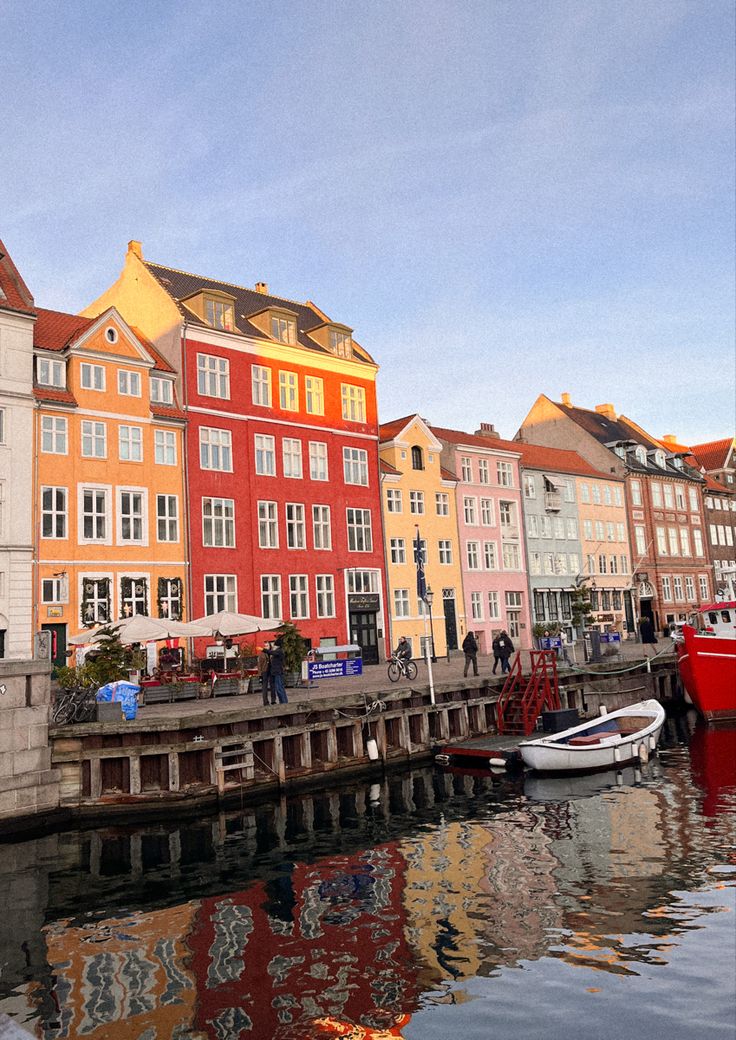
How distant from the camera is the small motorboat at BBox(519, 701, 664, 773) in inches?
973

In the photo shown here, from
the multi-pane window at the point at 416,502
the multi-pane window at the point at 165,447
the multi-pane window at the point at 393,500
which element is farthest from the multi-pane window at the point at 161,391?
the multi-pane window at the point at 416,502

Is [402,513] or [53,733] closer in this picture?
[53,733]

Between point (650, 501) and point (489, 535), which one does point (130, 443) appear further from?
point (650, 501)

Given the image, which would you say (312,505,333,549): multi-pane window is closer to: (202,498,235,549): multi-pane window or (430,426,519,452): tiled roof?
(202,498,235,549): multi-pane window

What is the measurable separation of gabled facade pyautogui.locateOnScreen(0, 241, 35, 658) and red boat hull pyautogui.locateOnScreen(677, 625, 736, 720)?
26660 millimetres

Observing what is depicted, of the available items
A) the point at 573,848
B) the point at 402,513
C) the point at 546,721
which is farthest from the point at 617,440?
the point at 573,848

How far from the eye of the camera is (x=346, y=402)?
4844 cm

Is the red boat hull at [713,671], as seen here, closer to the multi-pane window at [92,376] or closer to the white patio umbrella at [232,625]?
the white patio umbrella at [232,625]

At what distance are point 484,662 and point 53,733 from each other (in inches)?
1067

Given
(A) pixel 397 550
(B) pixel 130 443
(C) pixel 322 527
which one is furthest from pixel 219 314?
(A) pixel 397 550

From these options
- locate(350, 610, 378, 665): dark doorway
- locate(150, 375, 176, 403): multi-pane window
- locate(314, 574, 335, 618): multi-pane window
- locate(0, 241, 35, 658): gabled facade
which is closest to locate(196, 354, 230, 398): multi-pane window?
locate(150, 375, 176, 403): multi-pane window

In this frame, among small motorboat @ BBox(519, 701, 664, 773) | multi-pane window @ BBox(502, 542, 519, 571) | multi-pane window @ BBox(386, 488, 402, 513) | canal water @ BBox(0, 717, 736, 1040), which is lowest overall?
canal water @ BBox(0, 717, 736, 1040)

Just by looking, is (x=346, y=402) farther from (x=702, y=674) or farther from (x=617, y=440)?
(x=617, y=440)

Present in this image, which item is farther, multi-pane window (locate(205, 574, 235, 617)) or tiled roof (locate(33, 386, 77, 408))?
multi-pane window (locate(205, 574, 235, 617))
